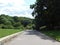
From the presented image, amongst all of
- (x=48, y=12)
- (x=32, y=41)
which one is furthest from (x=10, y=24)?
(x=32, y=41)

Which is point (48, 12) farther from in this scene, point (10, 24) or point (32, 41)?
point (10, 24)

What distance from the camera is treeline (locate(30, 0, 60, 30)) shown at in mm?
59219

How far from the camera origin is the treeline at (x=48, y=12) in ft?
194

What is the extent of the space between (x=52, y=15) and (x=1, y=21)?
85319mm

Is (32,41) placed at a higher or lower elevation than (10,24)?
higher

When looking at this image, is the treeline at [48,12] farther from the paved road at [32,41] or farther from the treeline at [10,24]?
the treeline at [10,24]

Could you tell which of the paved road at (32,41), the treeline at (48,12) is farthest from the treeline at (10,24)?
the paved road at (32,41)

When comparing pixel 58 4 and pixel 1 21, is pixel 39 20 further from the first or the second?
pixel 1 21

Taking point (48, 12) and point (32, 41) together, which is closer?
point (32, 41)

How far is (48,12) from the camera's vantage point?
64000 mm

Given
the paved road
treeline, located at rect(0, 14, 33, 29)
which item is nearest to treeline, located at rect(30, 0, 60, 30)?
the paved road

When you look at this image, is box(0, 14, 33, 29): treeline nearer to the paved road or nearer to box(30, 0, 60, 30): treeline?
box(30, 0, 60, 30): treeline

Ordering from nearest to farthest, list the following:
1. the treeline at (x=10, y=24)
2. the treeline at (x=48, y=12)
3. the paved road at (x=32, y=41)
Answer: the paved road at (x=32, y=41)
the treeline at (x=48, y=12)
the treeline at (x=10, y=24)

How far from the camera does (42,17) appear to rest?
68.2m
